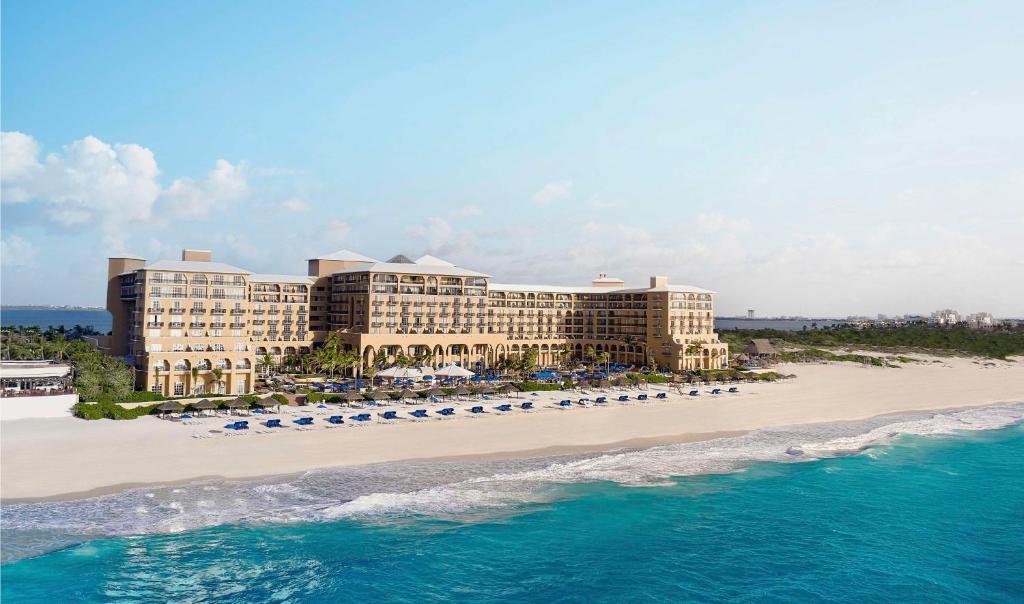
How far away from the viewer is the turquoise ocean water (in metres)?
26.8

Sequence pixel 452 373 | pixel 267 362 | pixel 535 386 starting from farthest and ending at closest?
pixel 267 362 → pixel 452 373 → pixel 535 386

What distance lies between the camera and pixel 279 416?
53.4 metres

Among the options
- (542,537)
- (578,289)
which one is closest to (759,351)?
(578,289)

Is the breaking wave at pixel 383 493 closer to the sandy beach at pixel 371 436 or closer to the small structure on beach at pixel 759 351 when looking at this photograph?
the sandy beach at pixel 371 436

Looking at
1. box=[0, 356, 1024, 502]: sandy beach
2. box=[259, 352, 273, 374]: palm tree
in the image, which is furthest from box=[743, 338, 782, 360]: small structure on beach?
box=[259, 352, 273, 374]: palm tree

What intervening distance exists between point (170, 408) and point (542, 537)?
3359cm

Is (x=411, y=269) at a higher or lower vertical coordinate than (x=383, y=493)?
higher

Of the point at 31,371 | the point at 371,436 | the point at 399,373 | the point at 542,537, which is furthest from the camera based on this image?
the point at 399,373

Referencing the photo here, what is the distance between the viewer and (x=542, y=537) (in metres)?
32.0

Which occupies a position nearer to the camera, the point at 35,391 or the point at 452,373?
the point at 35,391

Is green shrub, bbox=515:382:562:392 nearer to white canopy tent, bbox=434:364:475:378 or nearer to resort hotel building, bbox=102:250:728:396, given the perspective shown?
white canopy tent, bbox=434:364:475:378

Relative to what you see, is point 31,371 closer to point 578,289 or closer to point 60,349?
point 60,349

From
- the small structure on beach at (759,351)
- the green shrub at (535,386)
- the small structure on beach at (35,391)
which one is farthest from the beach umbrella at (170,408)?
the small structure on beach at (759,351)

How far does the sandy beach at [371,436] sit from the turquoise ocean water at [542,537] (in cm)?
259
